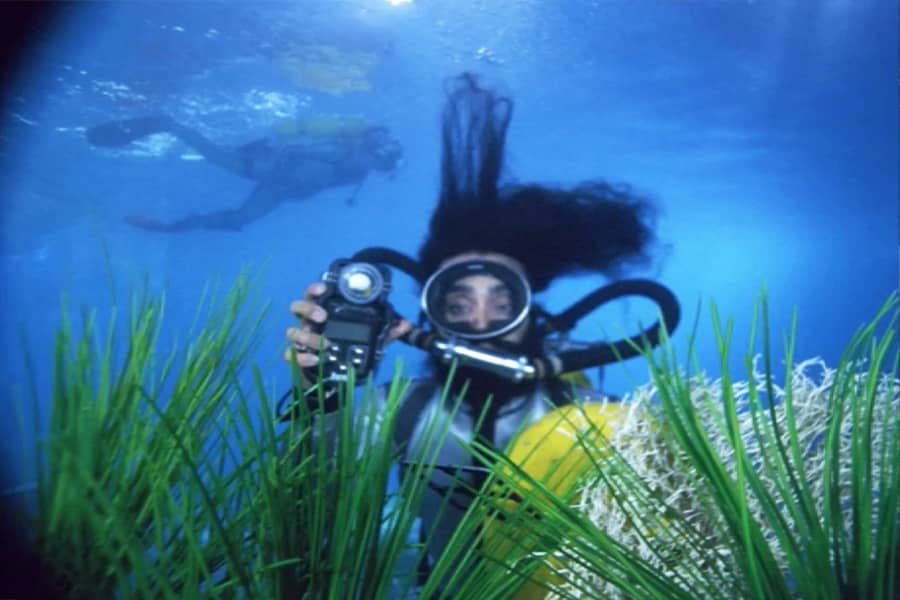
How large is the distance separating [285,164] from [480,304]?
149 centimetres

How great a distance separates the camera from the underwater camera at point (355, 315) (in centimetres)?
187

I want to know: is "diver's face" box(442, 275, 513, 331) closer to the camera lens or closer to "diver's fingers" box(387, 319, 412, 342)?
"diver's fingers" box(387, 319, 412, 342)

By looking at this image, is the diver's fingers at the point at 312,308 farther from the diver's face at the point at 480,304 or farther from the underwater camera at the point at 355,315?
the diver's face at the point at 480,304

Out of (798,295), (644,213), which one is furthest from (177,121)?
(798,295)

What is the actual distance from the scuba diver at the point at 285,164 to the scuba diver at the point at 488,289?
46cm

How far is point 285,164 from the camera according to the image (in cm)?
347

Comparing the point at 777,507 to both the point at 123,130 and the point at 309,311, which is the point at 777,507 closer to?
the point at 309,311

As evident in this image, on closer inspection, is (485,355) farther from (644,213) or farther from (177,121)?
(177,121)

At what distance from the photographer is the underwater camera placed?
1.87 metres

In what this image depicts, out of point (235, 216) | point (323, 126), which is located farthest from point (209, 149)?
point (323, 126)

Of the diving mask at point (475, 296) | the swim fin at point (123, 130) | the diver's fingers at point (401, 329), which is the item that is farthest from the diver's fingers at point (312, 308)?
the swim fin at point (123, 130)

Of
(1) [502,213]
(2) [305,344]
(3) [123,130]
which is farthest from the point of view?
(1) [502,213]

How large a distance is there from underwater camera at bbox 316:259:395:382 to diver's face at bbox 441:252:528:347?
0.78m

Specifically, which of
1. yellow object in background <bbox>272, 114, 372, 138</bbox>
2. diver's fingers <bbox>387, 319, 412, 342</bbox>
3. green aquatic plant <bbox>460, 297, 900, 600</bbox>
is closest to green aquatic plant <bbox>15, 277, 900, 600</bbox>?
green aquatic plant <bbox>460, 297, 900, 600</bbox>
